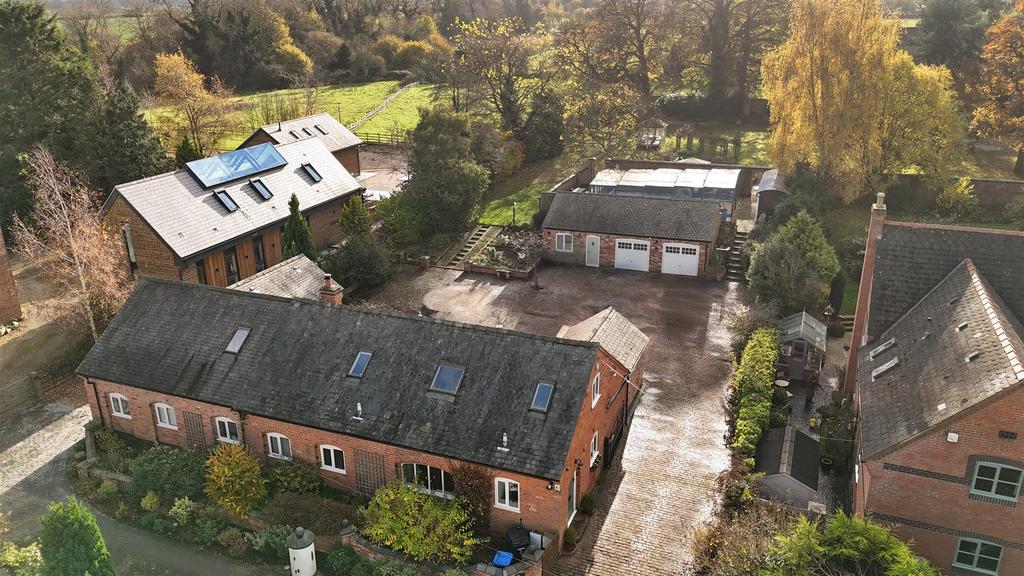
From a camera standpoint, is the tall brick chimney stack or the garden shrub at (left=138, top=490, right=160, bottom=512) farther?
the tall brick chimney stack

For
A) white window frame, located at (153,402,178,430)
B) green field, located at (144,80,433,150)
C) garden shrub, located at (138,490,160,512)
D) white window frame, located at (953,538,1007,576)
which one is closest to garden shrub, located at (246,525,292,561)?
garden shrub, located at (138,490,160,512)

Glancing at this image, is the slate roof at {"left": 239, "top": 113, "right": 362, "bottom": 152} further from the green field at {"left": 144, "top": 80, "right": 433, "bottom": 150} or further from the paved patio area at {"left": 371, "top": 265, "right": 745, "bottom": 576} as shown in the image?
the paved patio area at {"left": 371, "top": 265, "right": 745, "bottom": 576}

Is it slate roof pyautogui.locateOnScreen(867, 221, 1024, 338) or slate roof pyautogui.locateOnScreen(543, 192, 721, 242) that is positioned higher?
slate roof pyautogui.locateOnScreen(867, 221, 1024, 338)

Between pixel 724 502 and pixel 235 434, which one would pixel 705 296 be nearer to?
pixel 724 502

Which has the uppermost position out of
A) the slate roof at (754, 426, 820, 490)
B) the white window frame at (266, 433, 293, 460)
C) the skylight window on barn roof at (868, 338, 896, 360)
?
the skylight window on barn roof at (868, 338, 896, 360)

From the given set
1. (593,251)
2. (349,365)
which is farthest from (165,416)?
(593,251)

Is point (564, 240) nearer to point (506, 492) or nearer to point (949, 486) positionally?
point (506, 492)

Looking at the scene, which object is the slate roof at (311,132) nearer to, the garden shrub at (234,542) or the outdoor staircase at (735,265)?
the outdoor staircase at (735,265)
